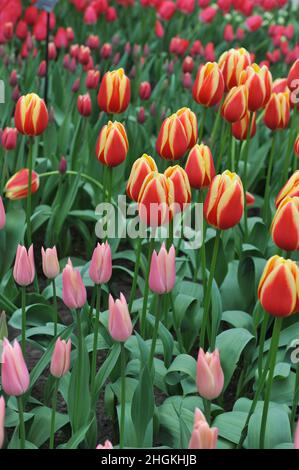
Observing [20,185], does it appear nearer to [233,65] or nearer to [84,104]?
[84,104]

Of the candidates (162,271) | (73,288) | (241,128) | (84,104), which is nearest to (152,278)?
(162,271)

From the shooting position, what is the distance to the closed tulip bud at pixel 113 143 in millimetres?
2127

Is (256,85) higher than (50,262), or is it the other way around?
(256,85)

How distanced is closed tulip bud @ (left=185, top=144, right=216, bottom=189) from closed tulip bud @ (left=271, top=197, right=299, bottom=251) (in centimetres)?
39

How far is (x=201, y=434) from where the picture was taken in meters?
1.38

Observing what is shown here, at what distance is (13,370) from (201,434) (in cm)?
37

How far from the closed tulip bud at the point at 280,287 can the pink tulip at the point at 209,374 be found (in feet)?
0.47

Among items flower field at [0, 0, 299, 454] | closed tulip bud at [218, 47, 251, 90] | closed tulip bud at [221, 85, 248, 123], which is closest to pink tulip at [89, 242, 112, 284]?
flower field at [0, 0, 299, 454]

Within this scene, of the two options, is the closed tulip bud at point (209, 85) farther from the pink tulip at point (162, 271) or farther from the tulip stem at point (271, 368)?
the tulip stem at point (271, 368)

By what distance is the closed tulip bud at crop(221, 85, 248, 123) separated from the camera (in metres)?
2.42

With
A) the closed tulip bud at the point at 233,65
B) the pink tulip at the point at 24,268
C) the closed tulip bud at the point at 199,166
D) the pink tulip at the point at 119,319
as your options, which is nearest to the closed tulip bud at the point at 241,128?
the closed tulip bud at the point at 233,65

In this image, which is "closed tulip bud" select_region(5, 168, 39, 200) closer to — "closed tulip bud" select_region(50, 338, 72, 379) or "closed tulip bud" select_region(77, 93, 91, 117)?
"closed tulip bud" select_region(77, 93, 91, 117)

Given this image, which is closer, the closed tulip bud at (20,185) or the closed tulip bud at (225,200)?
the closed tulip bud at (225,200)
